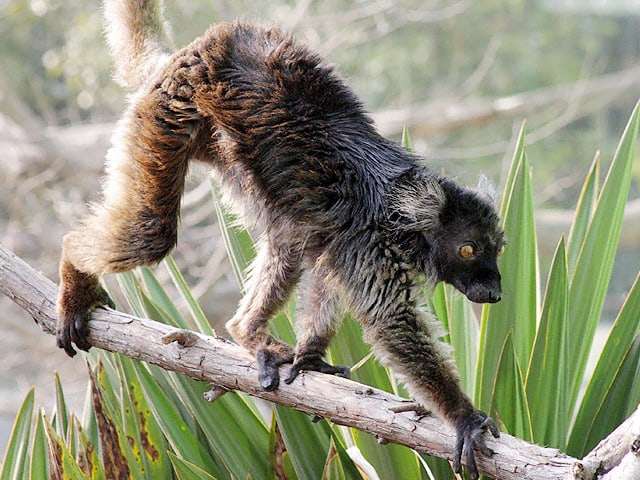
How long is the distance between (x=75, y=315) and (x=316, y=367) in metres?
0.91

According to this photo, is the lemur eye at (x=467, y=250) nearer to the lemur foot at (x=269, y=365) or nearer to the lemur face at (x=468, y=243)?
the lemur face at (x=468, y=243)

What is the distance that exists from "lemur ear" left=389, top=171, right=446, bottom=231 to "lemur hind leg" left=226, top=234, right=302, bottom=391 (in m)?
0.43

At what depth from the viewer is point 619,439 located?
5.97 ft

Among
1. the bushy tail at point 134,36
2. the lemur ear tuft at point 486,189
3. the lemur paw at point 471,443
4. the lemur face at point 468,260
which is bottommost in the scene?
the lemur paw at point 471,443

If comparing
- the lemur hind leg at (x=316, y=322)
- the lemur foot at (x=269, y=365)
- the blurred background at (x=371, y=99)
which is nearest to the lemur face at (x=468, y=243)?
the lemur hind leg at (x=316, y=322)

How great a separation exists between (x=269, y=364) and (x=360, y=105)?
3.50 ft

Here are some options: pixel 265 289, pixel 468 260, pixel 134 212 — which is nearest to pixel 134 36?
pixel 134 212

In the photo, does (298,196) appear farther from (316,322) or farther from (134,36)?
(134,36)

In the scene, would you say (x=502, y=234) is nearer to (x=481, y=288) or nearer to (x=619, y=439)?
(x=481, y=288)

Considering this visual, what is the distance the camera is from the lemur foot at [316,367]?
2.76 metres

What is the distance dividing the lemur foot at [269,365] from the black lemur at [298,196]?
13mm

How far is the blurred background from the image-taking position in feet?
23.4

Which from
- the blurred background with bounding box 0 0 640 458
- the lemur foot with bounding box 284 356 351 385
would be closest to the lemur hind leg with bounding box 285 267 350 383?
the lemur foot with bounding box 284 356 351 385

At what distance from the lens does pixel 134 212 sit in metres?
2.94
